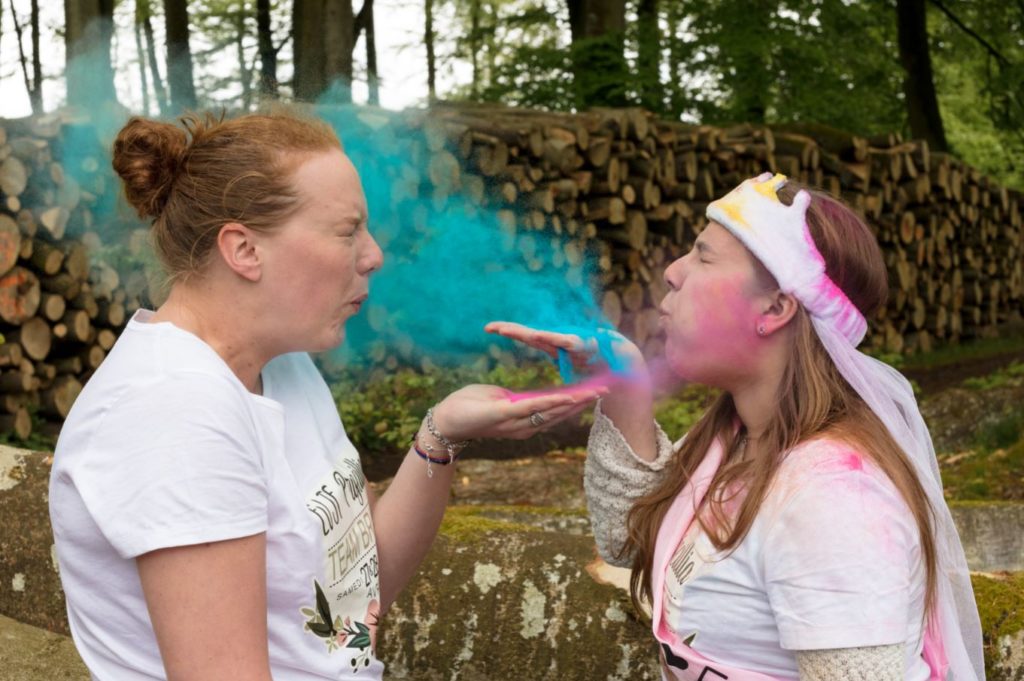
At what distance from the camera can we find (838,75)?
12.5 meters

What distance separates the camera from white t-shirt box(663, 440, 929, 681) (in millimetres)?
1686

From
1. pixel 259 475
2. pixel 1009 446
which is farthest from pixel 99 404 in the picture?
pixel 1009 446

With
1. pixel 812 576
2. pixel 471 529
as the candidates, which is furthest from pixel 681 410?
pixel 812 576

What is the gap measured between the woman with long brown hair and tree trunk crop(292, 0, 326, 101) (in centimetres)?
724

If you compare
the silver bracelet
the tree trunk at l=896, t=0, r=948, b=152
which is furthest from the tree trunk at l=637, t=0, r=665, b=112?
the silver bracelet

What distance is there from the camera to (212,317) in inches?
68.4

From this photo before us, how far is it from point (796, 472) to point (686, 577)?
265 mm

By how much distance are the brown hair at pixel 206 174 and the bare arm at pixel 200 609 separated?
0.45 metres

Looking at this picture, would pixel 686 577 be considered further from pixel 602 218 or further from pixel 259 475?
pixel 602 218

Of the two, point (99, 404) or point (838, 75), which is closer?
point (99, 404)

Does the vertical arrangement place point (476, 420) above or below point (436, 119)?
below

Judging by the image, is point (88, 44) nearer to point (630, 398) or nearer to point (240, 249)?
point (630, 398)

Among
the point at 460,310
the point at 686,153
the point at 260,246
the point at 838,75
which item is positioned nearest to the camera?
the point at 260,246

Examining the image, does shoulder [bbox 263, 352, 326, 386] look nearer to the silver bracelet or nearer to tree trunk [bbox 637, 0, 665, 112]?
the silver bracelet
